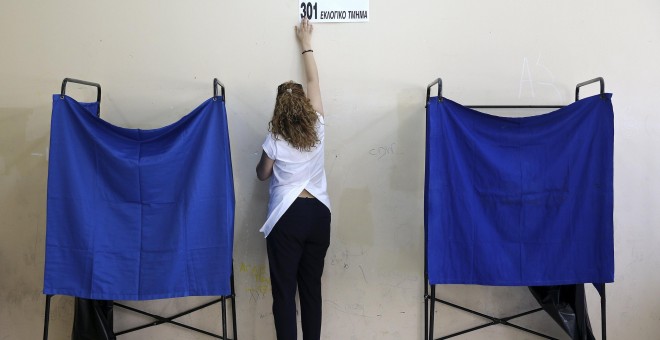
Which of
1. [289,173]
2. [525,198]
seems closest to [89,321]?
[289,173]

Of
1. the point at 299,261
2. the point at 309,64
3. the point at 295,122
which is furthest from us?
the point at 309,64

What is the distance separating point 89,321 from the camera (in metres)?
2.14

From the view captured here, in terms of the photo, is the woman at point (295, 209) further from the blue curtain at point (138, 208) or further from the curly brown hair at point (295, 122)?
the blue curtain at point (138, 208)

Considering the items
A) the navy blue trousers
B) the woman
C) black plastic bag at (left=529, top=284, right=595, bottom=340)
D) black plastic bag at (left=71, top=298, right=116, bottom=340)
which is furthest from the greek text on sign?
black plastic bag at (left=71, top=298, right=116, bottom=340)

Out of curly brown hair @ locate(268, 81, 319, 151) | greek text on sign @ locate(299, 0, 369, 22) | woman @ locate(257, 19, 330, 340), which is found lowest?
woman @ locate(257, 19, 330, 340)

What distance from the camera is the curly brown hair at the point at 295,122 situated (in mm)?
1939

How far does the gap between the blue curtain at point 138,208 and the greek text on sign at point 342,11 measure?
0.69 metres

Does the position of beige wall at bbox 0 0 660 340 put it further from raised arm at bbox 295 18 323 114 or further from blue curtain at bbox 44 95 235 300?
blue curtain at bbox 44 95 235 300

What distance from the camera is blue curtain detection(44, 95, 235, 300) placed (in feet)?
6.34

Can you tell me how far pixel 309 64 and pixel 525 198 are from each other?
3.68 feet

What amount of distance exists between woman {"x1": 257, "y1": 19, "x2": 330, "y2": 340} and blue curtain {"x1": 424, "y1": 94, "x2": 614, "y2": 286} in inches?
18.4

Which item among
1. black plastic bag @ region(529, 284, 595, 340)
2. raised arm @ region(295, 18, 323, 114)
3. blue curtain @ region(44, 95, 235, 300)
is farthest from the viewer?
raised arm @ region(295, 18, 323, 114)

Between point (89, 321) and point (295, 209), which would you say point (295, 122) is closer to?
point (295, 209)

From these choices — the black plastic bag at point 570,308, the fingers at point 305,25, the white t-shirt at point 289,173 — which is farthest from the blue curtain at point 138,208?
the black plastic bag at point 570,308
